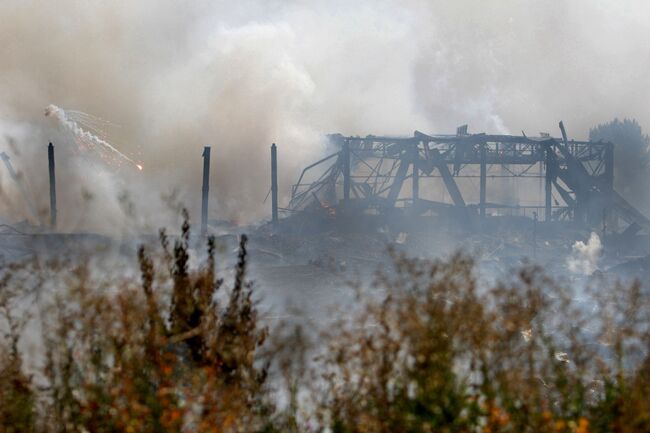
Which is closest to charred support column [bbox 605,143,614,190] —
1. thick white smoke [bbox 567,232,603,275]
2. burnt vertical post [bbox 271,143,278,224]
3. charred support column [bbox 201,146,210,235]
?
thick white smoke [bbox 567,232,603,275]

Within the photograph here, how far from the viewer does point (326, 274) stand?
26.4m

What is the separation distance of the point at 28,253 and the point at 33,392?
1715 centimetres

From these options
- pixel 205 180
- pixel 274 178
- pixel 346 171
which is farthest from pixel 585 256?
pixel 205 180

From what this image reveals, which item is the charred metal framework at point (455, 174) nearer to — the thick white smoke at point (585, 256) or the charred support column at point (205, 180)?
the thick white smoke at point (585, 256)

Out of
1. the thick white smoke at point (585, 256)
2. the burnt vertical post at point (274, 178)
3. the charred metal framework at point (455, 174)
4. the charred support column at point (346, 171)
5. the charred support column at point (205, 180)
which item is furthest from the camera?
the charred metal framework at point (455, 174)

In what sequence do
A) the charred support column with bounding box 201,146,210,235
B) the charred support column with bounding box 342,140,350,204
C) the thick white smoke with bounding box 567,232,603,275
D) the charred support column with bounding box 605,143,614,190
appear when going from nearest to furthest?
the charred support column with bounding box 201,146,210,235, the thick white smoke with bounding box 567,232,603,275, the charred support column with bounding box 342,140,350,204, the charred support column with bounding box 605,143,614,190

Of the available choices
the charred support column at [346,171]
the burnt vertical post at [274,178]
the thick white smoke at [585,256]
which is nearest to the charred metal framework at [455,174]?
the charred support column at [346,171]

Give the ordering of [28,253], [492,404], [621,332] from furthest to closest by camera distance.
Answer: [28,253] < [621,332] < [492,404]

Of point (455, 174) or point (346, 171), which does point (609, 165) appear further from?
point (346, 171)

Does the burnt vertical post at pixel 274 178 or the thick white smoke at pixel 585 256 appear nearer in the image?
the thick white smoke at pixel 585 256

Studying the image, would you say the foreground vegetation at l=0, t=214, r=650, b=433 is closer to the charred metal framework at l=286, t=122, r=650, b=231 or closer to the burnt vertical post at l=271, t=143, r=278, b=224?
the burnt vertical post at l=271, t=143, r=278, b=224

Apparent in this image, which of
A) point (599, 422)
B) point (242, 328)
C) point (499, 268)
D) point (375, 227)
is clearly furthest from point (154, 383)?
point (375, 227)

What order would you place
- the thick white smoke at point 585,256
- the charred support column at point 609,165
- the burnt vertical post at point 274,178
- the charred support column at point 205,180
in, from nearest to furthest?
the charred support column at point 205,180 < the thick white smoke at point 585,256 < the burnt vertical post at point 274,178 < the charred support column at point 609,165

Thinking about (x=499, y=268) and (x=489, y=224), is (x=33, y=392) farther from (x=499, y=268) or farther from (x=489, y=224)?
(x=489, y=224)
